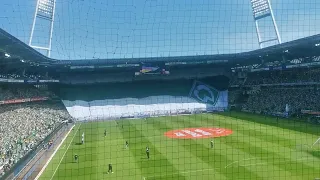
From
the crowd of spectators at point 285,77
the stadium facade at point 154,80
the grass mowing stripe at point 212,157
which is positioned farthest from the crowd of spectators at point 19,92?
the crowd of spectators at point 285,77

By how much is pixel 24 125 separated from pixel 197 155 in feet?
34.8

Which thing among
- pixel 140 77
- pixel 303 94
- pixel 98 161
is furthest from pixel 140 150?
pixel 140 77

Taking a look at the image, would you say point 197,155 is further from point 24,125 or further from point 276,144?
point 24,125

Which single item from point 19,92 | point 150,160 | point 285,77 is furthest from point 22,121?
point 285,77

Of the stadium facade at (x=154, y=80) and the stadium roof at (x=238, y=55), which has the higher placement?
the stadium roof at (x=238, y=55)

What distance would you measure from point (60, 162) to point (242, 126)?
11.0 metres

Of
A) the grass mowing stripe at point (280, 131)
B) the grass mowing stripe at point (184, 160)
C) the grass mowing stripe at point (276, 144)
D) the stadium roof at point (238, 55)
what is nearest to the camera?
the grass mowing stripe at point (184, 160)

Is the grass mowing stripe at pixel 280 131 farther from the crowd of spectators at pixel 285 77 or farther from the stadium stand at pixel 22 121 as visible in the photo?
the stadium stand at pixel 22 121

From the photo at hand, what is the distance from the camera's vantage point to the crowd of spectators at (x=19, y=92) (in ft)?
78.8

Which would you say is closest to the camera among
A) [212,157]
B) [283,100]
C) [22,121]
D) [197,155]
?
[212,157]

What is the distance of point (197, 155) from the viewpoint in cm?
1353

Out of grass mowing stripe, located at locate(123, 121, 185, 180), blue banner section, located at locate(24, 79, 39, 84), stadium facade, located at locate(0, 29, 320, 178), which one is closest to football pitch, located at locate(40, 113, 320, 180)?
grass mowing stripe, located at locate(123, 121, 185, 180)

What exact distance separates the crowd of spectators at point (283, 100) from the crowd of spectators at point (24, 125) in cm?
1452

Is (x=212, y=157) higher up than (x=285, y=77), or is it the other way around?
(x=285, y=77)
